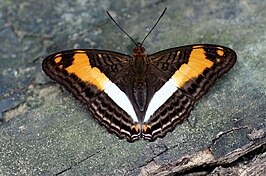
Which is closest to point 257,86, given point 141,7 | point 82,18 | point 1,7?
point 141,7

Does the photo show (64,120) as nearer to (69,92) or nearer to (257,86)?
(69,92)

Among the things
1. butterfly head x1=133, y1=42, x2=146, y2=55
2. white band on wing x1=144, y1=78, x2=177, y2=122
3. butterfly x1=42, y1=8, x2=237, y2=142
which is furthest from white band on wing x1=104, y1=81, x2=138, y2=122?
butterfly head x1=133, y1=42, x2=146, y2=55

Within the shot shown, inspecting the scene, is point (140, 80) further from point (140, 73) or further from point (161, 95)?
point (161, 95)

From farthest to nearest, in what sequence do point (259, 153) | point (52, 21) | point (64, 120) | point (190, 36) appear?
point (52, 21) < point (190, 36) < point (64, 120) < point (259, 153)

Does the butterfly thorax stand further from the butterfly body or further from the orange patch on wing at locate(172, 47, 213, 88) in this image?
the orange patch on wing at locate(172, 47, 213, 88)

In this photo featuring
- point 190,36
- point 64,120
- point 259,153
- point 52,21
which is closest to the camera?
point 259,153

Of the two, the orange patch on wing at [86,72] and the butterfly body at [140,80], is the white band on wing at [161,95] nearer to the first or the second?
the butterfly body at [140,80]

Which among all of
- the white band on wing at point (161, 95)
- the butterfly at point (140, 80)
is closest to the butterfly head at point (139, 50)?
the butterfly at point (140, 80)
